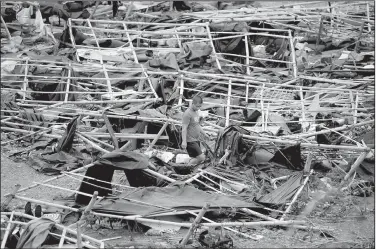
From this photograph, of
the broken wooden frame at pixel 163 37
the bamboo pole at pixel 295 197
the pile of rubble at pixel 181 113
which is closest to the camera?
the pile of rubble at pixel 181 113

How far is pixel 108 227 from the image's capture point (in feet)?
37.4

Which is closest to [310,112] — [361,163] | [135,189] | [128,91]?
[361,163]

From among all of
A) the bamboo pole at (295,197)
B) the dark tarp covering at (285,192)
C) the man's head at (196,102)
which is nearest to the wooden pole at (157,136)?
the man's head at (196,102)

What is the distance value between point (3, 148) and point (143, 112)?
3.00 m

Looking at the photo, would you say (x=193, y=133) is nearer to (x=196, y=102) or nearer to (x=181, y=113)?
(x=196, y=102)

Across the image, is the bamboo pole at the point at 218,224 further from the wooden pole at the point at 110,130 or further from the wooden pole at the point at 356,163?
the wooden pole at the point at 110,130

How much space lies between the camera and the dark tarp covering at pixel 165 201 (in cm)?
1123

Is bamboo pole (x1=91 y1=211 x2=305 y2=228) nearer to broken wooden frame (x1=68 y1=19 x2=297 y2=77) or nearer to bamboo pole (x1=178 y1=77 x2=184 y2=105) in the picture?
bamboo pole (x1=178 y1=77 x2=184 y2=105)

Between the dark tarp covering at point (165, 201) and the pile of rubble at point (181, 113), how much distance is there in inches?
1.1

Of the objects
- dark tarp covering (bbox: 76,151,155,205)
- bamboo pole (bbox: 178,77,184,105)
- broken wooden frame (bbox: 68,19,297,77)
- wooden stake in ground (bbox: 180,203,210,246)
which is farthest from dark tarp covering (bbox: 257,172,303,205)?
broken wooden frame (bbox: 68,19,297,77)

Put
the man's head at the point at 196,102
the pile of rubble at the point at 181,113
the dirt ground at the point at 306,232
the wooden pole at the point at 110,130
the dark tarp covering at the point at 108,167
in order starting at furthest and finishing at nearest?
1. the wooden pole at the point at 110,130
2. the man's head at the point at 196,102
3. the dark tarp covering at the point at 108,167
4. the pile of rubble at the point at 181,113
5. the dirt ground at the point at 306,232

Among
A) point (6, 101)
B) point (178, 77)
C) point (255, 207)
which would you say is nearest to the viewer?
point (255, 207)

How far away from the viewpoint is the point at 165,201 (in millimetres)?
11617

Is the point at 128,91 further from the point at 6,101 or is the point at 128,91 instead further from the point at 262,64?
the point at 262,64
